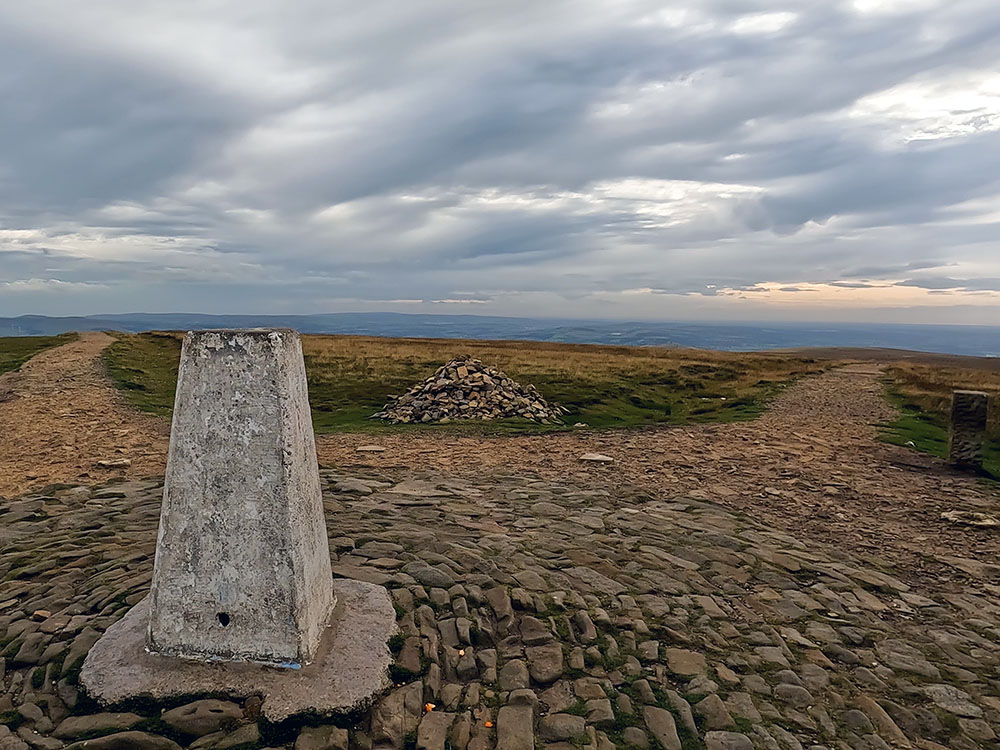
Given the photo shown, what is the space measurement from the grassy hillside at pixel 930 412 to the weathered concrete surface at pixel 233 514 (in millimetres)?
13992

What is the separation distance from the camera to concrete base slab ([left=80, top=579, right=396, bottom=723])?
13.9 feet

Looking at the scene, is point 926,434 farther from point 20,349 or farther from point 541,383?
point 20,349

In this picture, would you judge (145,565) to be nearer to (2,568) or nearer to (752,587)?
(2,568)

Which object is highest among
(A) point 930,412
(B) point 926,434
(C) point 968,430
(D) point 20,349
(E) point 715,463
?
(C) point 968,430

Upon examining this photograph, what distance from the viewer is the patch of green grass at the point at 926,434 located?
45.9 feet

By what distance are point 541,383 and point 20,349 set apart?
31.1 m

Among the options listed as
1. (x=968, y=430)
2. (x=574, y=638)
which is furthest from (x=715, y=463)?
(x=574, y=638)

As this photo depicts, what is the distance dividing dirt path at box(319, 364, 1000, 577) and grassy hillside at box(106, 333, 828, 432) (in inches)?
84.4

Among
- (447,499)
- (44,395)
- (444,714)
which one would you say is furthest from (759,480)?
(44,395)

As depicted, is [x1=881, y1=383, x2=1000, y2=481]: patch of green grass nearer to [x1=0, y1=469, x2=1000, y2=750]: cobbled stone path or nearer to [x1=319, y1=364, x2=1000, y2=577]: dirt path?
[x1=319, y1=364, x2=1000, y2=577]: dirt path

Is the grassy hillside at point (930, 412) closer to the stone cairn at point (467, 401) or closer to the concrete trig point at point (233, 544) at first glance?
the stone cairn at point (467, 401)

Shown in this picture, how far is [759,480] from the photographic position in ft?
38.6

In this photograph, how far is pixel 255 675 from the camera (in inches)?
173

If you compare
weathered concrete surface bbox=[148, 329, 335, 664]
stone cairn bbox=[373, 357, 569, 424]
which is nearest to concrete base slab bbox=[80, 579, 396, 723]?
weathered concrete surface bbox=[148, 329, 335, 664]
